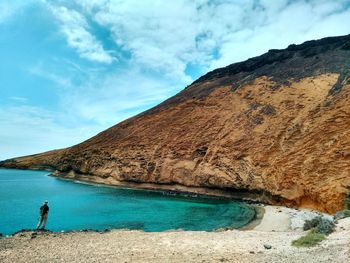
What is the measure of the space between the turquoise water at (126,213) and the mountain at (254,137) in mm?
4932

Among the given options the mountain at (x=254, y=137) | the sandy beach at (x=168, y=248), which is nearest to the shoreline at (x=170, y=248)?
the sandy beach at (x=168, y=248)

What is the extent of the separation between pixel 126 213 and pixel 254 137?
67.2ft

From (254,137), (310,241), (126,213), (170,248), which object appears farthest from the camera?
(254,137)

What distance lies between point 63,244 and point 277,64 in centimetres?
5287

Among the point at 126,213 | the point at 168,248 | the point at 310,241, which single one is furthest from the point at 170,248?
the point at 126,213

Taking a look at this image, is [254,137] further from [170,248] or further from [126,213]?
[170,248]

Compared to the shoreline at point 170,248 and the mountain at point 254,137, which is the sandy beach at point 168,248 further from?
the mountain at point 254,137

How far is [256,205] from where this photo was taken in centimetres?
3516

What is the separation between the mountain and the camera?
33.6 metres

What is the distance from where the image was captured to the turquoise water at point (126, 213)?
81.6 ft

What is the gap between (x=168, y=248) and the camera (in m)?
15.7

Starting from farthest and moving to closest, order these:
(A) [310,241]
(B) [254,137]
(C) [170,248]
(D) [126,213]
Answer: (B) [254,137], (D) [126,213], (C) [170,248], (A) [310,241]

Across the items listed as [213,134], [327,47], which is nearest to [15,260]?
[213,134]

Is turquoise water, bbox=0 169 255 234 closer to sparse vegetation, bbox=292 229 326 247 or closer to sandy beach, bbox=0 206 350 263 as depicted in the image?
sandy beach, bbox=0 206 350 263
